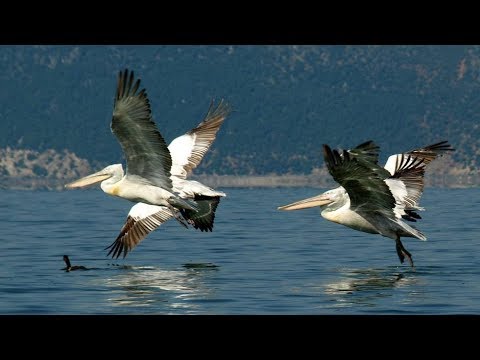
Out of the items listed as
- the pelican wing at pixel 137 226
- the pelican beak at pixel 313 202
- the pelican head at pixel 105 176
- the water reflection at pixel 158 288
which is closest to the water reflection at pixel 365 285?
the pelican beak at pixel 313 202

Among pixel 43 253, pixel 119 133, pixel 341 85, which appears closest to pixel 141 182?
pixel 119 133

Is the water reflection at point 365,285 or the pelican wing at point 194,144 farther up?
Result: the pelican wing at point 194,144

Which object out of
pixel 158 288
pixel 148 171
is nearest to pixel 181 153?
pixel 148 171

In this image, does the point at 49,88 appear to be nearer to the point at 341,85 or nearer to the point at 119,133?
the point at 341,85

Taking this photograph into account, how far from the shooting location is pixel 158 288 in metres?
17.6

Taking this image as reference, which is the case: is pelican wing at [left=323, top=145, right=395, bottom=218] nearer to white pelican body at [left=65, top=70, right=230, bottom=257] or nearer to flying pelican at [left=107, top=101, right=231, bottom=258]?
white pelican body at [left=65, top=70, right=230, bottom=257]

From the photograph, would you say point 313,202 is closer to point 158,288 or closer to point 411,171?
point 411,171

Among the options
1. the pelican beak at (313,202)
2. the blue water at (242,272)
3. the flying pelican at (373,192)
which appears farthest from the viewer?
the pelican beak at (313,202)

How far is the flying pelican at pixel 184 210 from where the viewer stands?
67.1ft

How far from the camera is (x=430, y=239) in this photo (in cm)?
2764

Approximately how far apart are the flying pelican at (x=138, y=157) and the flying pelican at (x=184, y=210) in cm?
127

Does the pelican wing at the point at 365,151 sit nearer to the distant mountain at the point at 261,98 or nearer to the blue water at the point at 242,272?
Result: the blue water at the point at 242,272

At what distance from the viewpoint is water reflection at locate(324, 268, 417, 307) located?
16.0 m

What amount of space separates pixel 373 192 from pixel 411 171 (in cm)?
244
